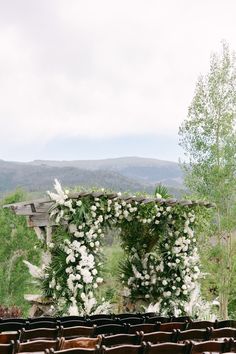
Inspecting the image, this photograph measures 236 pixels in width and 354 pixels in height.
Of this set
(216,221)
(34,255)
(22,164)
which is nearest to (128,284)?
(216,221)

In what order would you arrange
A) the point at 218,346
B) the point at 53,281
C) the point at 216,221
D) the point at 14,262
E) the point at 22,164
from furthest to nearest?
the point at 22,164 → the point at 14,262 → the point at 216,221 → the point at 53,281 → the point at 218,346

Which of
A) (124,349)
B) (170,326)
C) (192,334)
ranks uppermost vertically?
(124,349)

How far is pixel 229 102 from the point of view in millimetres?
16469

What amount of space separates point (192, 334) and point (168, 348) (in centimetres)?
106

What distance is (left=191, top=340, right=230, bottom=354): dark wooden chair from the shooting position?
616cm

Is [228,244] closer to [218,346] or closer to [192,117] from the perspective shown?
[192,117]

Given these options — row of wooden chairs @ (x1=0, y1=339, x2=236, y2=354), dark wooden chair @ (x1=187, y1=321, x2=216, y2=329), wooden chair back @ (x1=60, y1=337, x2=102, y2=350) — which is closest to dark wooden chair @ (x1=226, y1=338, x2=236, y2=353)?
row of wooden chairs @ (x1=0, y1=339, x2=236, y2=354)

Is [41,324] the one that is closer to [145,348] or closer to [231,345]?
[145,348]

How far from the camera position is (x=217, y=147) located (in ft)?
52.9

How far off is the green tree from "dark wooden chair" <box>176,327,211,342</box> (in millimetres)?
8930

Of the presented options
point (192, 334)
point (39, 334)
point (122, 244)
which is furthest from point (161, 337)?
point (122, 244)

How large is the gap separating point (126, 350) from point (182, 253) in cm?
668

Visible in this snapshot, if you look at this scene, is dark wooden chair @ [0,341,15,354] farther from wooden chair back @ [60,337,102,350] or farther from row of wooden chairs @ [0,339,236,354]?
wooden chair back @ [60,337,102,350]

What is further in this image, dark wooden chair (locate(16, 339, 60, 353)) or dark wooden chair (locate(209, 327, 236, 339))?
dark wooden chair (locate(209, 327, 236, 339))
